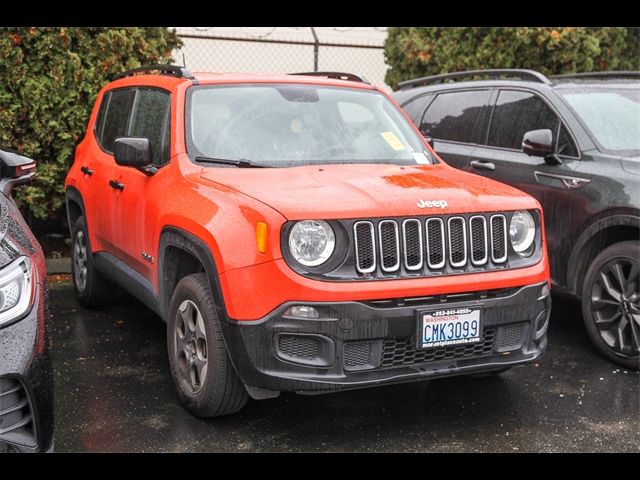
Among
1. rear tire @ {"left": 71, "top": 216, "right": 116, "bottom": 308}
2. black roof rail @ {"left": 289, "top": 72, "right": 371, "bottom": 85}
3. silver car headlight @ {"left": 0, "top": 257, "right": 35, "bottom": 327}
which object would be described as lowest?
rear tire @ {"left": 71, "top": 216, "right": 116, "bottom": 308}

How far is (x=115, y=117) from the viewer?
19.5 feet

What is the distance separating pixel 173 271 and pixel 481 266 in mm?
1724

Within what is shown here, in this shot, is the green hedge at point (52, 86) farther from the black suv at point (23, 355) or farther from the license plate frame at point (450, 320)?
the license plate frame at point (450, 320)

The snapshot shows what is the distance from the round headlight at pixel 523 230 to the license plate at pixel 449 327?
21.2 inches

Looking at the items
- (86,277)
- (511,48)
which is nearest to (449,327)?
(86,277)

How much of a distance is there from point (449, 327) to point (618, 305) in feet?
5.93

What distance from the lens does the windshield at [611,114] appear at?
18.0ft

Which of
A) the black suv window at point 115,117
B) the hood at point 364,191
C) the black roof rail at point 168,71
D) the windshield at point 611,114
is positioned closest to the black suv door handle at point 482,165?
the windshield at point 611,114

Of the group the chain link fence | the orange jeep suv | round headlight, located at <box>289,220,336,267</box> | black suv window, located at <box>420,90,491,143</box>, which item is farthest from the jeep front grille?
the chain link fence

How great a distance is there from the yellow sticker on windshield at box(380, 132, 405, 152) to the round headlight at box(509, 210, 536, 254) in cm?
112

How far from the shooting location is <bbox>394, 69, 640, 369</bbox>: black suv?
5059 mm

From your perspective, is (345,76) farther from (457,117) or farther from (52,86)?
(52,86)

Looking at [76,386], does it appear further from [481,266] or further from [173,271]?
[481,266]

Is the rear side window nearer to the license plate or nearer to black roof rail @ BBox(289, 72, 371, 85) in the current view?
black roof rail @ BBox(289, 72, 371, 85)
